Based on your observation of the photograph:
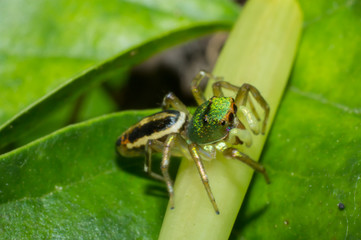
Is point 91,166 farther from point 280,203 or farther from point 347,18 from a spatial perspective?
point 347,18

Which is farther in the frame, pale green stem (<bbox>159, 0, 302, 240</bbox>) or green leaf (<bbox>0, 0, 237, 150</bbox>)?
green leaf (<bbox>0, 0, 237, 150</bbox>)

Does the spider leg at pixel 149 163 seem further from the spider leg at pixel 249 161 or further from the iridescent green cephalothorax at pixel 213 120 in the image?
the spider leg at pixel 249 161

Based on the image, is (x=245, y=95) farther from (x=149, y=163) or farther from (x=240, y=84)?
(x=149, y=163)

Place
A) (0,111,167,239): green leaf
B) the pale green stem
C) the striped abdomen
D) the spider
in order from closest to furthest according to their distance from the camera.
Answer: (0,111,167,239): green leaf → the pale green stem → the spider → the striped abdomen

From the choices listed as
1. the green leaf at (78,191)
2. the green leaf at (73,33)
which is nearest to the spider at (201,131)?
the green leaf at (78,191)

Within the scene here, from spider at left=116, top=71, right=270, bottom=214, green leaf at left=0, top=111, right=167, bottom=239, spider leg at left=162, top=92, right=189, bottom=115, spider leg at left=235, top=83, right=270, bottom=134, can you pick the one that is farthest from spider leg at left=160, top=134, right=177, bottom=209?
spider leg at left=235, top=83, right=270, bottom=134

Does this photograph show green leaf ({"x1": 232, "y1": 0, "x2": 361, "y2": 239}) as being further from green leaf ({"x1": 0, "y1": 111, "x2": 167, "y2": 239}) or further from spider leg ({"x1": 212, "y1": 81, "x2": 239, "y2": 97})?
green leaf ({"x1": 0, "y1": 111, "x2": 167, "y2": 239})

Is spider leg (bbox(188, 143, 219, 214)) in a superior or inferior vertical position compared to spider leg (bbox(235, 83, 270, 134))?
inferior
